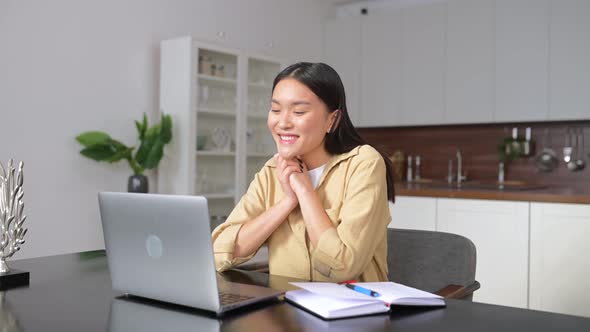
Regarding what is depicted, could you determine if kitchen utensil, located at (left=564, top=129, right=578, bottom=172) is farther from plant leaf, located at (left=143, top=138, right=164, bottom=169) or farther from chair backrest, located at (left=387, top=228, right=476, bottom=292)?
chair backrest, located at (left=387, top=228, right=476, bottom=292)

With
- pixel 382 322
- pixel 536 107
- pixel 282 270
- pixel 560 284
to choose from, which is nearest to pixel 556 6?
pixel 536 107

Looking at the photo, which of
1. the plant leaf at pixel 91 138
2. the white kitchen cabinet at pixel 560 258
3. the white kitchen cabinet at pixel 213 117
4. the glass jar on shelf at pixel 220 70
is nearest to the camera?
the white kitchen cabinet at pixel 560 258

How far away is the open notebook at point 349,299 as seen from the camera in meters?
1.13

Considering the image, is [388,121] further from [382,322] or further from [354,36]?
[382,322]

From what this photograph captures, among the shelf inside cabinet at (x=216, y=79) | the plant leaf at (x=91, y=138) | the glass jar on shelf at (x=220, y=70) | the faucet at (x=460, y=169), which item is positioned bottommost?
the faucet at (x=460, y=169)

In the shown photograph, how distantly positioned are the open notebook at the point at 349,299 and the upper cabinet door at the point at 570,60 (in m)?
3.57

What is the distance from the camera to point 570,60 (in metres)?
4.32

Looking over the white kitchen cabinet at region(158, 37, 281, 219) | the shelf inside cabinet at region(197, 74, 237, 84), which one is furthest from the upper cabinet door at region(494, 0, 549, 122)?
the shelf inside cabinet at region(197, 74, 237, 84)

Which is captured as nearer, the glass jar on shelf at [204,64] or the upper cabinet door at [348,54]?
the glass jar on shelf at [204,64]

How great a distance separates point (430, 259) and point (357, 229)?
0.47 m

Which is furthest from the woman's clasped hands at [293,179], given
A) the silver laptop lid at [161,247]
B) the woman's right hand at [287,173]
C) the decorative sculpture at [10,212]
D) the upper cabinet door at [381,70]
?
the upper cabinet door at [381,70]

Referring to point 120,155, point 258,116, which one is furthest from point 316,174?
point 258,116

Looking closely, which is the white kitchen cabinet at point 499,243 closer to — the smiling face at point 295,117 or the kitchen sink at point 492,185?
the kitchen sink at point 492,185

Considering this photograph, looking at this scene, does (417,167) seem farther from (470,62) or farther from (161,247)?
(161,247)
